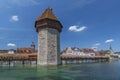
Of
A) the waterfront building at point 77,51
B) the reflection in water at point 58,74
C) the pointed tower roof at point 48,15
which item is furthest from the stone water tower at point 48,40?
the waterfront building at point 77,51

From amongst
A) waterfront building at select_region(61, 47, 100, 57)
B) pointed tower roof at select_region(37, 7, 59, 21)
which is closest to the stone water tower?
pointed tower roof at select_region(37, 7, 59, 21)

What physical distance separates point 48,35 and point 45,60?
3549mm

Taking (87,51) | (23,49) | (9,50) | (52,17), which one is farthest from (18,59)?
(87,51)

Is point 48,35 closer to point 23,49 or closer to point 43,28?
point 43,28

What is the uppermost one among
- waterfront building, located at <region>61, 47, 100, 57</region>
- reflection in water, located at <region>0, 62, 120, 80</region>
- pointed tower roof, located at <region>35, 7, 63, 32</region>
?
pointed tower roof, located at <region>35, 7, 63, 32</region>

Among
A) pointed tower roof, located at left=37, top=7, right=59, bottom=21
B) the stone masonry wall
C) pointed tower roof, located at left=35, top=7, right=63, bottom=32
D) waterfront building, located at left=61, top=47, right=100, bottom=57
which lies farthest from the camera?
waterfront building, located at left=61, top=47, right=100, bottom=57

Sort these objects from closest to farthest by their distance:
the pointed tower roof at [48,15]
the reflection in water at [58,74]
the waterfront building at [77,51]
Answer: the reflection in water at [58,74] < the pointed tower roof at [48,15] < the waterfront building at [77,51]

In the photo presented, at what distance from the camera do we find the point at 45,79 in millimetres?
10445

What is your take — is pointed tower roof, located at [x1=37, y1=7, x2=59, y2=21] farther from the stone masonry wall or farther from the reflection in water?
the reflection in water

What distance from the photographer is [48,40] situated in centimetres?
2123

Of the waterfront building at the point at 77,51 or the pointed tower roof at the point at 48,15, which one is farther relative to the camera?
the waterfront building at the point at 77,51

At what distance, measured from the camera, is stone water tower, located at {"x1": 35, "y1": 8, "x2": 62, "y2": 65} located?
68.7 ft

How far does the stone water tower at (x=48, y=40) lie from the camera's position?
68.7ft

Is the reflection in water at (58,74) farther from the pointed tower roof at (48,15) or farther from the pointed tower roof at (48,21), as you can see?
the pointed tower roof at (48,15)
